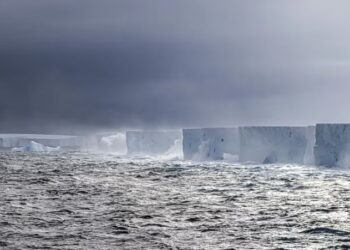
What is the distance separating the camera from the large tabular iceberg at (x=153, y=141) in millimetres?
58844

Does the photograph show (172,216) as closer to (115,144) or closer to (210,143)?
(210,143)

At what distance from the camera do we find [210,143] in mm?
43688

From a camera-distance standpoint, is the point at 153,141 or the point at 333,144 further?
the point at 153,141

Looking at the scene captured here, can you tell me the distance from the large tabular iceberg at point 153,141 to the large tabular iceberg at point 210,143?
40.9ft

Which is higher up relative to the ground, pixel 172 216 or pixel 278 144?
pixel 278 144

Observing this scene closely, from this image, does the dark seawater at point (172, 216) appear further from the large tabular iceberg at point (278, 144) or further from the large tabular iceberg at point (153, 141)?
the large tabular iceberg at point (153, 141)

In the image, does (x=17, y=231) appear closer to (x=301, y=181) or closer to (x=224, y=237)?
(x=224, y=237)

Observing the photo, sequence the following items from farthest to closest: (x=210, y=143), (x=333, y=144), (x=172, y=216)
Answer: (x=210, y=143) < (x=333, y=144) < (x=172, y=216)

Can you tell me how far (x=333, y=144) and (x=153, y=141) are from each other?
31.0m

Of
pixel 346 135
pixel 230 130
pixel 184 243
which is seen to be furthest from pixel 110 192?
pixel 230 130

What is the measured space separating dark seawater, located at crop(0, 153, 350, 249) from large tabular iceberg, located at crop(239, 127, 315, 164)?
1283 cm

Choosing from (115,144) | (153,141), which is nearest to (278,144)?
(153,141)

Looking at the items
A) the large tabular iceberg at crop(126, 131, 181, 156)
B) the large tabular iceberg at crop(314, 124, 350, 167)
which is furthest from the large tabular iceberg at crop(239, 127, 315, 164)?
the large tabular iceberg at crop(126, 131, 181, 156)

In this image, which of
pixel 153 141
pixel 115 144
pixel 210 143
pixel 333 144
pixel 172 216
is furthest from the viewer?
pixel 115 144
